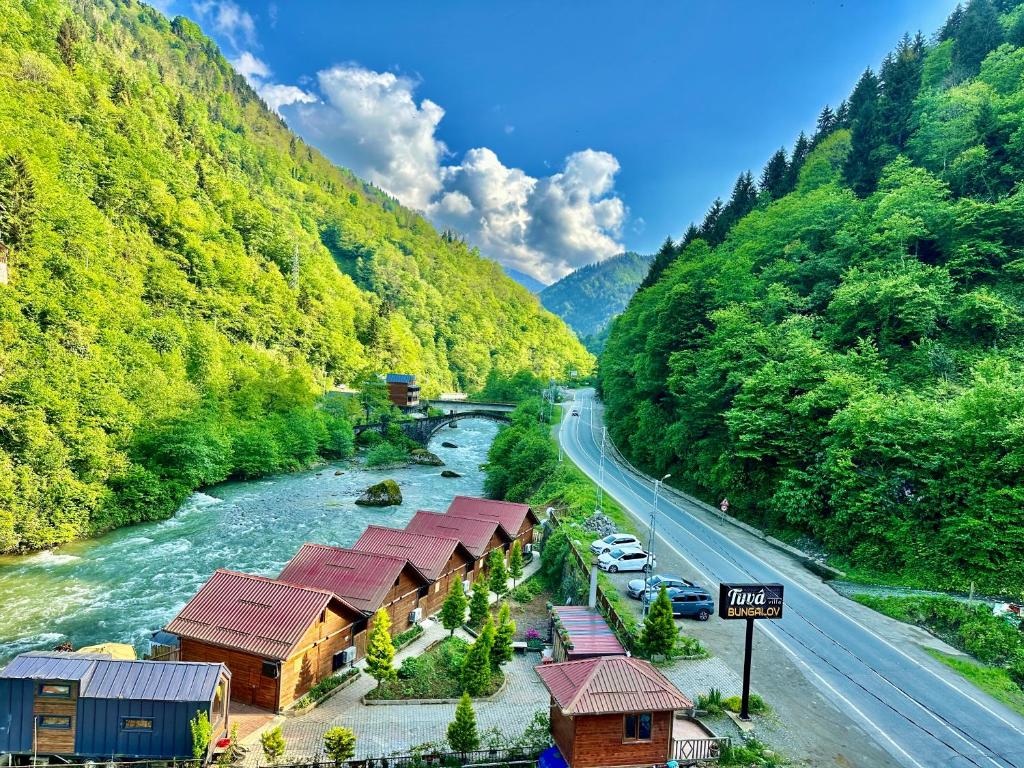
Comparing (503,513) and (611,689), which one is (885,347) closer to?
(503,513)

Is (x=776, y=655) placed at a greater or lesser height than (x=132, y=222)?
lesser

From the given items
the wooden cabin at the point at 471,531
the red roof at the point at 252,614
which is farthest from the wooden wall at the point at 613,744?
the wooden cabin at the point at 471,531

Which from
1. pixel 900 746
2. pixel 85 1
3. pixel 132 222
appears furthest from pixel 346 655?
pixel 85 1

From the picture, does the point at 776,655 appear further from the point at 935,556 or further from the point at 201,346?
the point at 201,346

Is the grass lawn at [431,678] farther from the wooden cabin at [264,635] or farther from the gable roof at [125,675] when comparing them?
the gable roof at [125,675]

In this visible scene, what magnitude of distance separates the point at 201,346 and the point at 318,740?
69.6m

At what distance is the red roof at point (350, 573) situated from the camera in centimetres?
2731

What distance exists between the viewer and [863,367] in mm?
39469

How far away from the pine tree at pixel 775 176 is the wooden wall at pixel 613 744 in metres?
86.7

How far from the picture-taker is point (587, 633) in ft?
84.5

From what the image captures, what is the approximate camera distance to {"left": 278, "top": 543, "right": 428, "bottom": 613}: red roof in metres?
27.3

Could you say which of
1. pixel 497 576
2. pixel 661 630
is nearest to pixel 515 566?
pixel 497 576

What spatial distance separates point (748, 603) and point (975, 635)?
12740 millimetres

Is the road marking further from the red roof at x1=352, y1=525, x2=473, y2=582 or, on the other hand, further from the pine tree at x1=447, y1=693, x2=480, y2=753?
the pine tree at x1=447, y1=693, x2=480, y2=753
